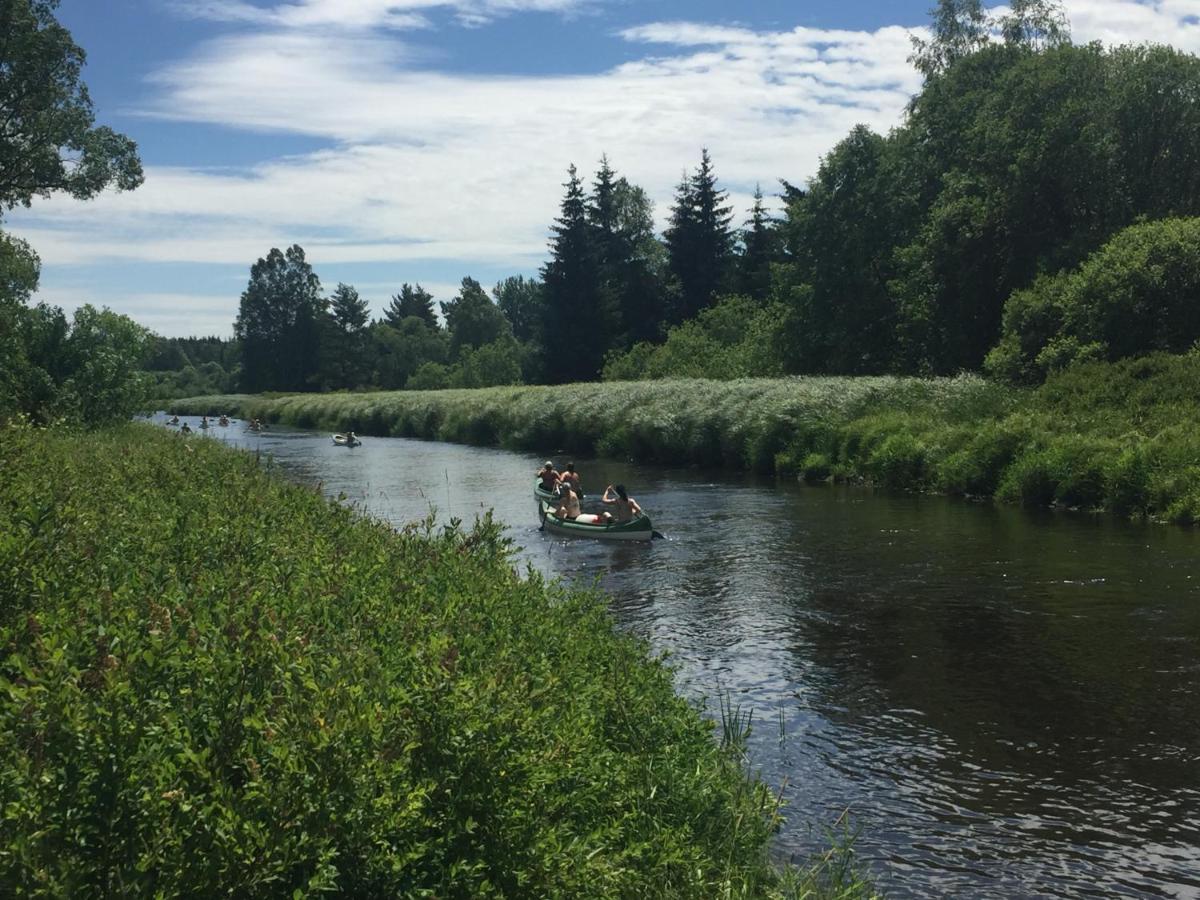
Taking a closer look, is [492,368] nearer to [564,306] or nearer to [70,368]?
[564,306]

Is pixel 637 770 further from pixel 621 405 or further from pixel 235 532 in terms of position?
pixel 621 405

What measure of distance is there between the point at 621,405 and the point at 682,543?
910 inches

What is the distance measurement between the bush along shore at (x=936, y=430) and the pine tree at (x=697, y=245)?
30538mm

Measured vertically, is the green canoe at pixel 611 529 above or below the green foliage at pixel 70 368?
below

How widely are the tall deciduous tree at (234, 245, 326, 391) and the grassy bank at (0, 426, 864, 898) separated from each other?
123896 mm

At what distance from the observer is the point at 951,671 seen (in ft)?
42.6

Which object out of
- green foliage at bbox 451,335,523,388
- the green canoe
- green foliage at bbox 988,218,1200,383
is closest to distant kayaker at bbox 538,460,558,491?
the green canoe

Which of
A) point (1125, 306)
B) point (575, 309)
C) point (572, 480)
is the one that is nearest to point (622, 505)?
point (572, 480)

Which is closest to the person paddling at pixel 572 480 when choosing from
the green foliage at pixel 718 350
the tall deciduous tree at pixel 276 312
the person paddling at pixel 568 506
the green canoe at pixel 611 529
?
the person paddling at pixel 568 506

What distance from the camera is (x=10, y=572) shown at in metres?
7.00

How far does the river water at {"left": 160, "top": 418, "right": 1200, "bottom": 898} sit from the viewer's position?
27.6 ft

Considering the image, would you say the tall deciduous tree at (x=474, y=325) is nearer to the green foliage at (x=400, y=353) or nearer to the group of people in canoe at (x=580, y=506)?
the green foliage at (x=400, y=353)

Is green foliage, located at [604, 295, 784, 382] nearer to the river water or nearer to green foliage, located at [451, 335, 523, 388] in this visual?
green foliage, located at [451, 335, 523, 388]

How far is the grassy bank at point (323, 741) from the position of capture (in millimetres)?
4227
